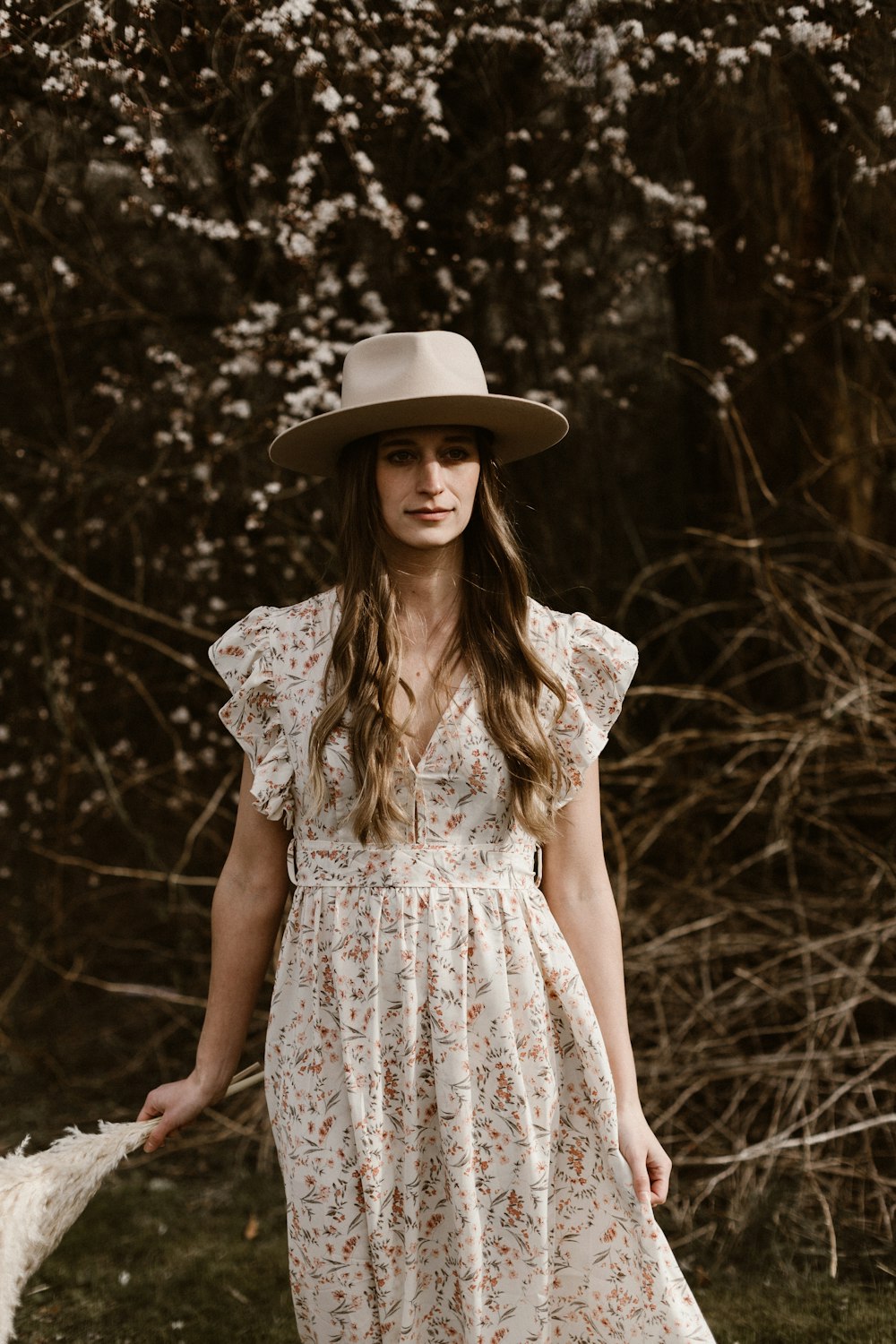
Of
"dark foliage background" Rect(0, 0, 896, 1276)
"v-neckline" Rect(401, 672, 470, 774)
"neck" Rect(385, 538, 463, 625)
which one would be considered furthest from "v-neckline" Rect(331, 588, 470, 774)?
"dark foliage background" Rect(0, 0, 896, 1276)

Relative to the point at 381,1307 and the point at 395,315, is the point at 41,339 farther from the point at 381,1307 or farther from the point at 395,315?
the point at 381,1307

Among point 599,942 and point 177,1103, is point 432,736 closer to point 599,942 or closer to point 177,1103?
point 599,942

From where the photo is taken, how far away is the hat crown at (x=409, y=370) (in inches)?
63.4

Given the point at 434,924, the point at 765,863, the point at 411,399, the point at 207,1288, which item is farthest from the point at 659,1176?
the point at 765,863

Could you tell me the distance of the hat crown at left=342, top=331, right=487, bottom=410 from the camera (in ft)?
5.28

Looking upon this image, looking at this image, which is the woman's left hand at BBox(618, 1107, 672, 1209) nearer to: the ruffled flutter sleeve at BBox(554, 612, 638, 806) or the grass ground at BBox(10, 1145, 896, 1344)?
the ruffled flutter sleeve at BBox(554, 612, 638, 806)

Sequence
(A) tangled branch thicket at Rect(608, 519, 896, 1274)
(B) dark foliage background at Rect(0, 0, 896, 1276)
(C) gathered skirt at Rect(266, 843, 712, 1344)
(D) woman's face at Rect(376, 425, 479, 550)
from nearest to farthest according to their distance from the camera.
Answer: (C) gathered skirt at Rect(266, 843, 712, 1344)
(D) woman's face at Rect(376, 425, 479, 550)
(B) dark foliage background at Rect(0, 0, 896, 1276)
(A) tangled branch thicket at Rect(608, 519, 896, 1274)

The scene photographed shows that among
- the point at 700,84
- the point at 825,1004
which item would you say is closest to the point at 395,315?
the point at 700,84

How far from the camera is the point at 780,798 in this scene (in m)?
3.04

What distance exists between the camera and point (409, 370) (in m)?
1.62

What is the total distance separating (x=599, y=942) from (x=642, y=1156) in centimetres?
28

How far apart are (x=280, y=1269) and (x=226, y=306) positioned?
234 cm

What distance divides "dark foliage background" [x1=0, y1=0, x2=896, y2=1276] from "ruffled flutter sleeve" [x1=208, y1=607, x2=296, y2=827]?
1.32 meters

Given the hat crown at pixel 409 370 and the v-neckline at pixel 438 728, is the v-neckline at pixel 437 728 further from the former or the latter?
the hat crown at pixel 409 370
